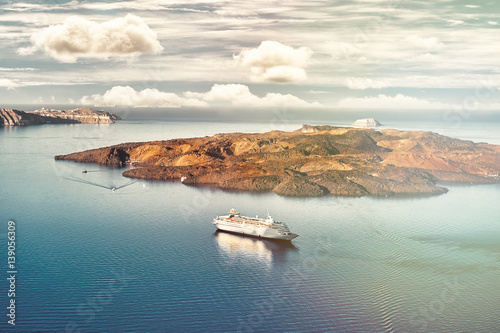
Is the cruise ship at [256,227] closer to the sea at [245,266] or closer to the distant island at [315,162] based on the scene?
the sea at [245,266]

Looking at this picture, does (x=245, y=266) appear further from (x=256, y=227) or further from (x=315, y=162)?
(x=315, y=162)

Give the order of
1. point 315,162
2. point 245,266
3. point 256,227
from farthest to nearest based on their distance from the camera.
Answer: point 315,162 → point 256,227 → point 245,266

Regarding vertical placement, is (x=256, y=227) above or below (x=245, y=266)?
above

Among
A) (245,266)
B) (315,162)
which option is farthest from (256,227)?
(315,162)

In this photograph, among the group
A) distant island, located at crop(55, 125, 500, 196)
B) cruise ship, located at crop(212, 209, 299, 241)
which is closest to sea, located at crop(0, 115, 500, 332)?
cruise ship, located at crop(212, 209, 299, 241)

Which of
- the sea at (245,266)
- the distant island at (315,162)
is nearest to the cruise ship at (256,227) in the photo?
the sea at (245,266)

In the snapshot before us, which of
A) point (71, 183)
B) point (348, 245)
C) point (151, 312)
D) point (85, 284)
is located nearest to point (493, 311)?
point (348, 245)
